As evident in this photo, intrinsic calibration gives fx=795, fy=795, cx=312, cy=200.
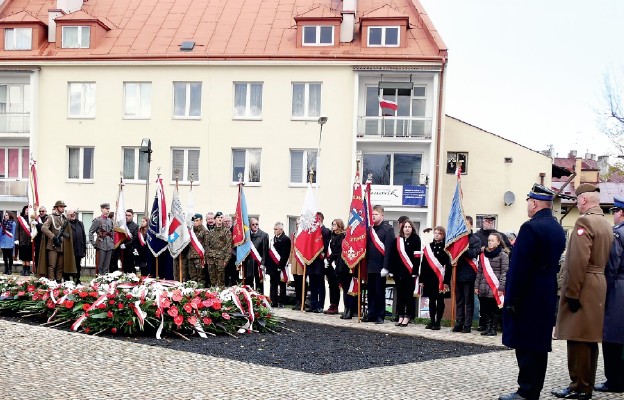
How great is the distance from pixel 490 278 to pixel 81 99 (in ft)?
89.3

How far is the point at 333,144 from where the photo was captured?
3488cm

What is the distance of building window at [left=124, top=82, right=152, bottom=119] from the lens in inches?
1409

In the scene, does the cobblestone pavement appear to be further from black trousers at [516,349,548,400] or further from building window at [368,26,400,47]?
building window at [368,26,400,47]

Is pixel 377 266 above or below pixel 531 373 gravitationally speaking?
above

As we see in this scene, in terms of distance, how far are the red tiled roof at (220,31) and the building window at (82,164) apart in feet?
14.0

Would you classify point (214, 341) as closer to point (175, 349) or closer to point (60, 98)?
point (175, 349)

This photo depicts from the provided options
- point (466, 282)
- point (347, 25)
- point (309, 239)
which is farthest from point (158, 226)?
point (347, 25)

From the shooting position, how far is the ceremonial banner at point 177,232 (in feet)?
56.7

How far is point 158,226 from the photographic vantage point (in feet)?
59.1

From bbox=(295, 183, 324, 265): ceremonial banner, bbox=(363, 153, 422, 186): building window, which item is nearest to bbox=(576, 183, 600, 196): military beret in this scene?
bbox=(295, 183, 324, 265): ceremonial banner

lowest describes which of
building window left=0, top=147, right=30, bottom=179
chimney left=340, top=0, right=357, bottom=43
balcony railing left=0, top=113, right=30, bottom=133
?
building window left=0, top=147, right=30, bottom=179

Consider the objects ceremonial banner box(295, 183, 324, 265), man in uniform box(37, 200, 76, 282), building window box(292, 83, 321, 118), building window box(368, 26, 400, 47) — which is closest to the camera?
ceremonial banner box(295, 183, 324, 265)

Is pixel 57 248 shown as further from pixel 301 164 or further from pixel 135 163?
pixel 135 163

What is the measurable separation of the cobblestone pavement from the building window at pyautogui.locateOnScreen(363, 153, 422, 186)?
83.1ft
